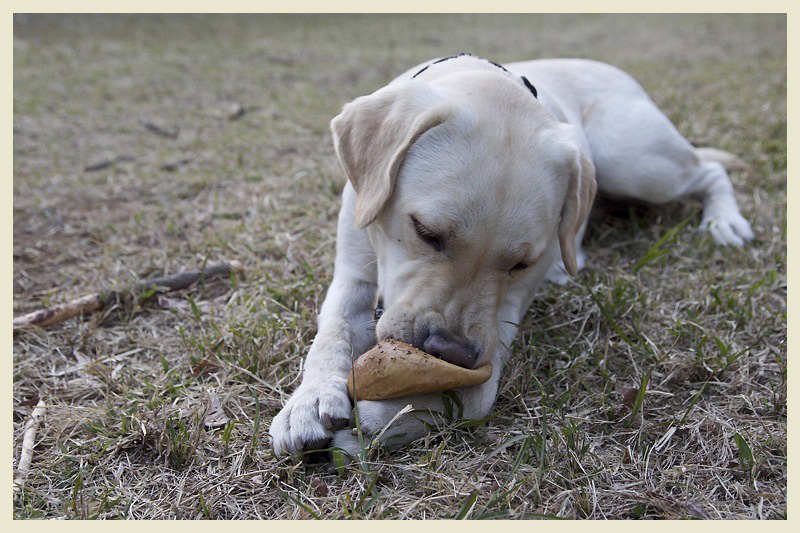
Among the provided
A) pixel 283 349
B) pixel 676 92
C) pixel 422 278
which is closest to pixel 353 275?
pixel 283 349

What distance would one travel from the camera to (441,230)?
2299mm

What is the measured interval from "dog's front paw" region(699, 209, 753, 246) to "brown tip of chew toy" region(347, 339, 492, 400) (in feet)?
7.21

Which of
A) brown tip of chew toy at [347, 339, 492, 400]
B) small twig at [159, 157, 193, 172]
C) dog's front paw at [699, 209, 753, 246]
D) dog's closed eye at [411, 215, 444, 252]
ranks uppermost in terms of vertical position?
dog's closed eye at [411, 215, 444, 252]

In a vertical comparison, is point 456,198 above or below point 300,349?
above

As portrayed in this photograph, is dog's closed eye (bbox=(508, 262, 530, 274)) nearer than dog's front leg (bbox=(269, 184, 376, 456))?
No

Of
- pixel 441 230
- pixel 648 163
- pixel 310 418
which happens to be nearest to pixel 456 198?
pixel 441 230

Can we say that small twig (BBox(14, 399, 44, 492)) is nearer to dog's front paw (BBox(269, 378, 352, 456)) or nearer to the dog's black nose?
dog's front paw (BBox(269, 378, 352, 456))

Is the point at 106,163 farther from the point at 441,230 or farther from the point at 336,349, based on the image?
the point at 441,230

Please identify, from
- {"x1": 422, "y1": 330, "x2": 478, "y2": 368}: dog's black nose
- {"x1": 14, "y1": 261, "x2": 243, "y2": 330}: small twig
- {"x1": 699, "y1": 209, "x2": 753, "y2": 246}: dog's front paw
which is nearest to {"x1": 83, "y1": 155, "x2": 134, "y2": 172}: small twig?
Result: {"x1": 14, "y1": 261, "x2": 243, "y2": 330}: small twig

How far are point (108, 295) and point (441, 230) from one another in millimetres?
1769

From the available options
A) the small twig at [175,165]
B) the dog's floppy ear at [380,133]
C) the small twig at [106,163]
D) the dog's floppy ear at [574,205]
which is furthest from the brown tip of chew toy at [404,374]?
the small twig at [106,163]

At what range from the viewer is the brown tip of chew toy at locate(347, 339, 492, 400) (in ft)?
6.93

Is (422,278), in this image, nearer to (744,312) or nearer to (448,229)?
(448,229)

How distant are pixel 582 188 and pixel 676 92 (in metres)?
5.10
